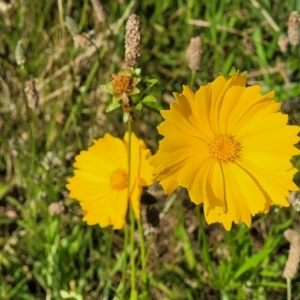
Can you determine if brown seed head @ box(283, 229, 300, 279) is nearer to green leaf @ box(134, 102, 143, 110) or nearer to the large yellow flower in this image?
the large yellow flower

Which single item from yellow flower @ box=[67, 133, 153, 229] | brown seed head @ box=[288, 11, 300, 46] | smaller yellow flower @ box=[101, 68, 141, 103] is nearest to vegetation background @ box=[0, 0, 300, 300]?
yellow flower @ box=[67, 133, 153, 229]

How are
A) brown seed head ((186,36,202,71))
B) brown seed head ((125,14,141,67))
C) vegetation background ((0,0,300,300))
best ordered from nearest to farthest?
brown seed head ((125,14,141,67))
brown seed head ((186,36,202,71))
vegetation background ((0,0,300,300))

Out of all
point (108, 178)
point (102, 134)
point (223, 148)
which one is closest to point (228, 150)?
point (223, 148)

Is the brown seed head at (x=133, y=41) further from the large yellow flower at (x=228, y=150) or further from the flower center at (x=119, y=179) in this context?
the flower center at (x=119, y=179)

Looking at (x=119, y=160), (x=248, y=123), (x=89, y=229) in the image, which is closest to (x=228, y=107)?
(x=248, y=123)

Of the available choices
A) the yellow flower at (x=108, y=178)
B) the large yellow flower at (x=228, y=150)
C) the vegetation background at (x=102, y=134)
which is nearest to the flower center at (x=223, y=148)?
the large yellow flower at (x=228, y=150)

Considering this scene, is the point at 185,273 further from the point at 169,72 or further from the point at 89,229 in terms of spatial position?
the point at 169,72
